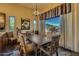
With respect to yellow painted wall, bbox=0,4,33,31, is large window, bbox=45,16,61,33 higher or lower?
lower

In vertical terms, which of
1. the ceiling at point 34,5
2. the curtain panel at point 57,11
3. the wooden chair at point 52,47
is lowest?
the wooden chair at point 52,47

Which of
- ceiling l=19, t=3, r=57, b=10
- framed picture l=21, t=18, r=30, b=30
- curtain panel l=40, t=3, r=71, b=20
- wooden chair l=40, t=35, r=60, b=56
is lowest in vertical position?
wooden chair l=40, t=35, r=60, b=56

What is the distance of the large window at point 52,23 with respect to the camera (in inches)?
137

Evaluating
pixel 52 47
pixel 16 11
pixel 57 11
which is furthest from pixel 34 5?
pixel 52 47

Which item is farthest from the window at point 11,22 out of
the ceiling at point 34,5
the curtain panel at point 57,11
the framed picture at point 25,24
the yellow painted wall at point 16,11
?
the curtain panel at point 57,11

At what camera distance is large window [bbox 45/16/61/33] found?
3.48m

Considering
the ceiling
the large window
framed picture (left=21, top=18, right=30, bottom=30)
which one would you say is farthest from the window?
the large window

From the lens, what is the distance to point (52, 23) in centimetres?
350

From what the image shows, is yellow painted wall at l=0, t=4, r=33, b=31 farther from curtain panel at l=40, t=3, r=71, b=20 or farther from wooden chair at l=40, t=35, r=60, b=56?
wooden chair at l=40, t=35, r=60, b=56

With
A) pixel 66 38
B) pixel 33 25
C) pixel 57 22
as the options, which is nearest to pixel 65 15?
pixel 57 22

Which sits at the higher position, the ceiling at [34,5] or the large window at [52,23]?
the ceiling at [34,5]

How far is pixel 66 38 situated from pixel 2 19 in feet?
4.74

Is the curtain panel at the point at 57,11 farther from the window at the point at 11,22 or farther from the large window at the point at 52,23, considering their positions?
the window at the point at 11,22

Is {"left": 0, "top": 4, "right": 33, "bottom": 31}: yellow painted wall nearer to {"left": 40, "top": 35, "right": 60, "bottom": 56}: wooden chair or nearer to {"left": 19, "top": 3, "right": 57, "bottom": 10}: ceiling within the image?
{"left": 19, "top": 3, "right": 57, "bottom": 10}: ceiling
